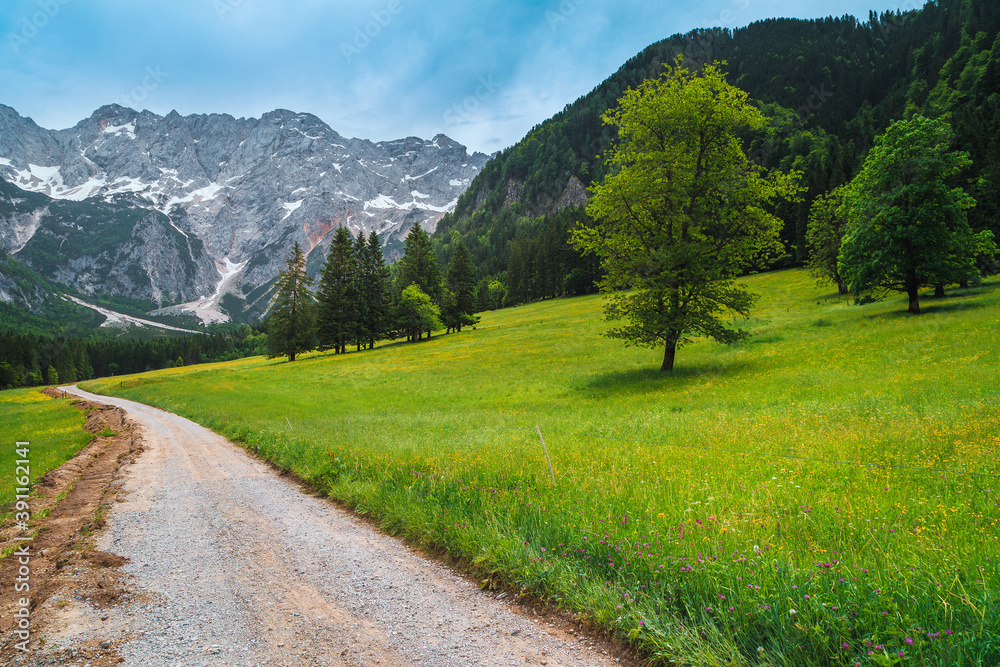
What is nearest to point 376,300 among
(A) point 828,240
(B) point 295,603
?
(A) point 828,240

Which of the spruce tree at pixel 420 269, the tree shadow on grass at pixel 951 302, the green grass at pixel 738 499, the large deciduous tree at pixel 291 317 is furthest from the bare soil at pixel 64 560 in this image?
the spruce tree at pixel 420 269

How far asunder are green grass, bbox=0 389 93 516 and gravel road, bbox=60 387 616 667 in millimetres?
5567

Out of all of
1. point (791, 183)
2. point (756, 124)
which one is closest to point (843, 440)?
point (791, 183)

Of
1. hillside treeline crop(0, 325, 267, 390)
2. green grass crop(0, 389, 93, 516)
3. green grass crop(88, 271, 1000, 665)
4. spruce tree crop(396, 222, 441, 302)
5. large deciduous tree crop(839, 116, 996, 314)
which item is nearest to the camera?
green grass crop(88, 271, 1000, 665)

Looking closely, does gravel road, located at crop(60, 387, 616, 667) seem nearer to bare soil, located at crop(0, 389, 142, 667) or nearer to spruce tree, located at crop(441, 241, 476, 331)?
bare soil, located at crop(0, 389, 142, 667)

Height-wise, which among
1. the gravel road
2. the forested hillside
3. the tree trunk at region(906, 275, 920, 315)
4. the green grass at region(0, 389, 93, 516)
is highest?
the forested hillside

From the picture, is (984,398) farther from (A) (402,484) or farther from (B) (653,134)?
(B) (653,134)

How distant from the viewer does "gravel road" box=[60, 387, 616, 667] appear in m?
4.38

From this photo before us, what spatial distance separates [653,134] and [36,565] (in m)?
27.3

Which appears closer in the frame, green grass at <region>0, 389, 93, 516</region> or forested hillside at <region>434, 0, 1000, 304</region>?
green grass at <region>0, 389, 93, 516</region>

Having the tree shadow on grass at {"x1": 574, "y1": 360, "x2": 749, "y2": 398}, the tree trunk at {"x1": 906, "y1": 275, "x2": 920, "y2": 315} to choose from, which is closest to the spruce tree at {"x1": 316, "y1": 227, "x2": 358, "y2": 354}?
the tree shadow on grass at {"x1": 574, "y1": 360, "x2": 749, "y2": 398}

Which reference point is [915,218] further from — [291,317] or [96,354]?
[96,354]

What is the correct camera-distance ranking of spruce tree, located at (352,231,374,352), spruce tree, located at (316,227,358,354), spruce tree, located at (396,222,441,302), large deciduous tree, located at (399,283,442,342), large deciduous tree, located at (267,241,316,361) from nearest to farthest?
large deciduous tree, located at (267,241,316,361)
spruce tree, located at (316,227,358,354)
spruce tree, located at (352,231,374,352)
large deciduous tree, located at (399,283,442,342)
spruce tree, located at (396,222,441,302)

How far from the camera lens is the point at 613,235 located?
25188 mm
